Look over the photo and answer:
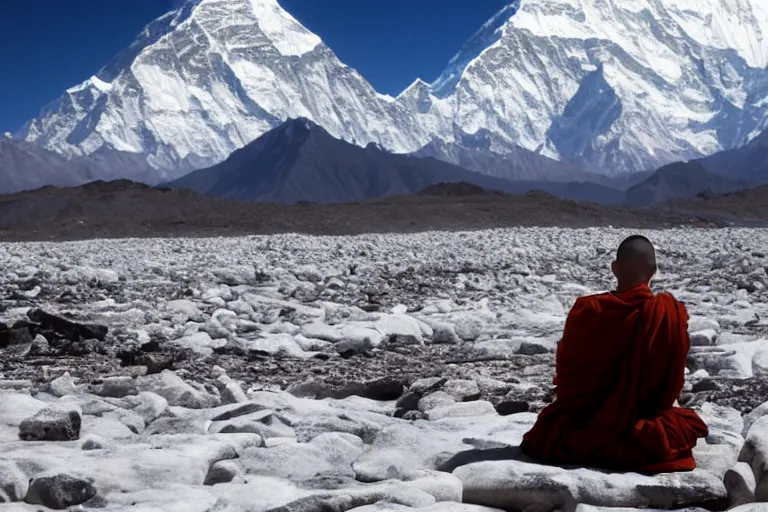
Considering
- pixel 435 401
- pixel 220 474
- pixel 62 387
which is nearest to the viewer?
pixel 220 474

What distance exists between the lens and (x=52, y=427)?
408cm

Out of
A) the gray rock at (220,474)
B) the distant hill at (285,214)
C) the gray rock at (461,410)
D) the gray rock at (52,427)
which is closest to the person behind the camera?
the gray rock at (220,474)

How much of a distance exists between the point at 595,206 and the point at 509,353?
3715 cm

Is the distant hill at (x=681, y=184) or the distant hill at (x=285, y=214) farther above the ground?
the distant hill at (x=681, y=184)

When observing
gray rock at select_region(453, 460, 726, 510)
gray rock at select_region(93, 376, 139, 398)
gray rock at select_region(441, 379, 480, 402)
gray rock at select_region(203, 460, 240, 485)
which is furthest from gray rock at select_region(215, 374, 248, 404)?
gray rock at select_region(453, 460, 726, 510)

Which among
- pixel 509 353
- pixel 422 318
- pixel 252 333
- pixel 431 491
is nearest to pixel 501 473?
pixel 431 491

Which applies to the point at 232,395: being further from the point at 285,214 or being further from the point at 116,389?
the point at 285,214

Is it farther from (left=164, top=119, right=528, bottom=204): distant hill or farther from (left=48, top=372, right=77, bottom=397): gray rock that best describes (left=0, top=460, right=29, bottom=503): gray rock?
(left=164, top=119, right=528, bottom=204): distant hill

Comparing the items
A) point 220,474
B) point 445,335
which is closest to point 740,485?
point 220,474

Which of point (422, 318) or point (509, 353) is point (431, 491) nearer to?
point (509, 353)

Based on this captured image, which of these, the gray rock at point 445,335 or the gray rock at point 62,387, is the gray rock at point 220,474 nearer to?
the gray rock at point 62,387

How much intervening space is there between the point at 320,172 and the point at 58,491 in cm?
13403

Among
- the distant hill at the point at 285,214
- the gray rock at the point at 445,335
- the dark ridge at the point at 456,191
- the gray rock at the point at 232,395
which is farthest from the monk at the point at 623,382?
the dark ridge at the point at 456,191

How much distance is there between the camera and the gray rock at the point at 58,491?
3.20m
